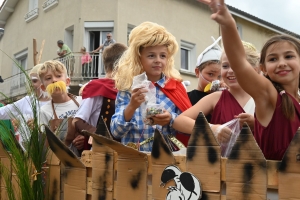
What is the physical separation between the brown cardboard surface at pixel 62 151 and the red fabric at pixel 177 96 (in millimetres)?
772

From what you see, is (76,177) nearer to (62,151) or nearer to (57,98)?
(62,151)

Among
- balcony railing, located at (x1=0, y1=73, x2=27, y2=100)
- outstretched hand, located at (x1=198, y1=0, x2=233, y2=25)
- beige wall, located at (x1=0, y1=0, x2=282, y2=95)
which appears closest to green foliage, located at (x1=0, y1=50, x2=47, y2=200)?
outstretched hand, located at (x1=198, y1=0, x2=233, y2=25)

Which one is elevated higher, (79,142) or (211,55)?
(211,55)

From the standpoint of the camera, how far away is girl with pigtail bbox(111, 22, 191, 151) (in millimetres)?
2408

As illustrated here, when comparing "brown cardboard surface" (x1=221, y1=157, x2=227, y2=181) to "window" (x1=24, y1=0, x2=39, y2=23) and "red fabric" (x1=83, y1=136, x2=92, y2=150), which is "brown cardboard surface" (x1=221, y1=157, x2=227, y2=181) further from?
"window" (x1=24, y1=0, x2=39, y2=23)

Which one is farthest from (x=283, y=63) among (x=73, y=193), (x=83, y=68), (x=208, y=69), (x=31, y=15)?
(x=31, y=15)

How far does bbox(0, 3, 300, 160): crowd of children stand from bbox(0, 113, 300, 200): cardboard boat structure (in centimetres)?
23

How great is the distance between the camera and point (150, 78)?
261 centimetres

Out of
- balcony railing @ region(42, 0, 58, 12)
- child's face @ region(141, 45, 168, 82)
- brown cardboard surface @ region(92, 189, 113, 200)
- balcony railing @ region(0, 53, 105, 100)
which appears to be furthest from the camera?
balcony railing @ region(42, 0, 58, 12)

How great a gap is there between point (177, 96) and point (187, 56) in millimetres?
15697

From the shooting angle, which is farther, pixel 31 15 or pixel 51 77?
pixel 31 15

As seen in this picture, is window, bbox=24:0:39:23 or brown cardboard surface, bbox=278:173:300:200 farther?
window, bbox=24:0:39:23

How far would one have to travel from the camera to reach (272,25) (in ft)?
66.1

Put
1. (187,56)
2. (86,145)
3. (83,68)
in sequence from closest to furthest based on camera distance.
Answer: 1. (86,145)
2. (83,68)
3. (187,56)
